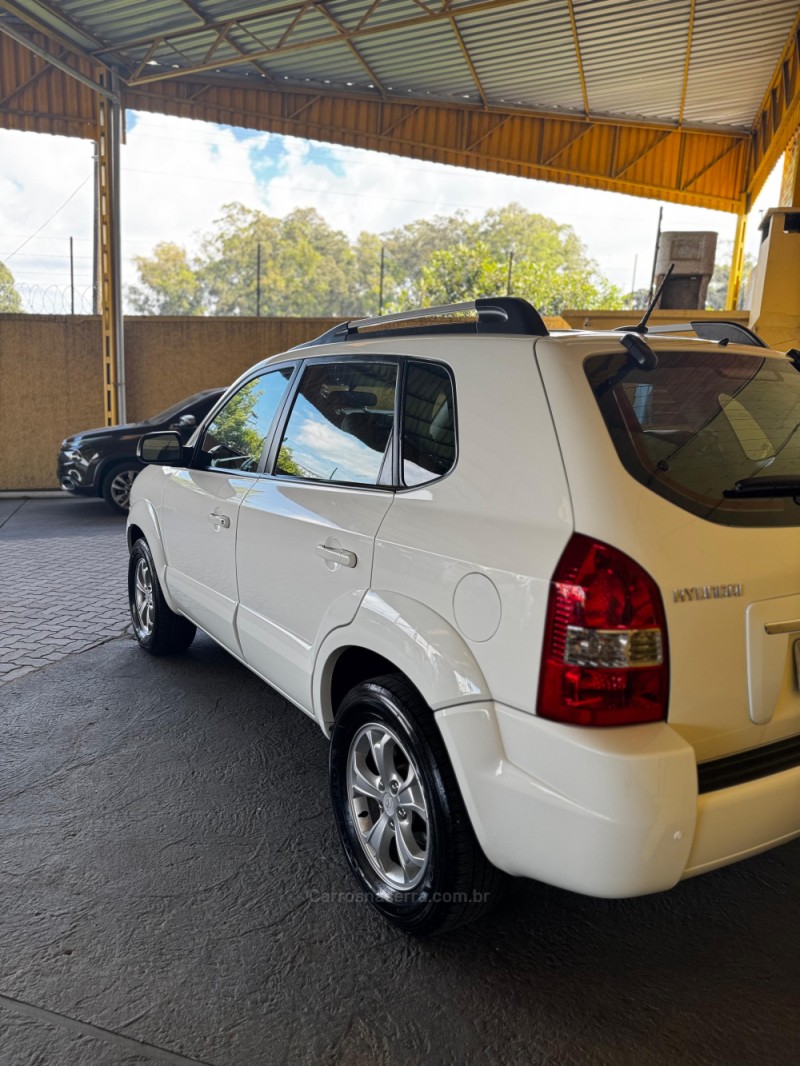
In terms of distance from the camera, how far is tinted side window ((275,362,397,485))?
2916mm

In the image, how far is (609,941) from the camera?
2.63m

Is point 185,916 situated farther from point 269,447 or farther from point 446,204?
point 446,204

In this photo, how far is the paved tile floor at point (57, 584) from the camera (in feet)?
18.2

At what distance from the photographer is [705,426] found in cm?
243

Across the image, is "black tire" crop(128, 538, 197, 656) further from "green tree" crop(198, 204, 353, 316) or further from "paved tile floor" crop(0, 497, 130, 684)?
"green tree" crop(198, 204, 353, 316)

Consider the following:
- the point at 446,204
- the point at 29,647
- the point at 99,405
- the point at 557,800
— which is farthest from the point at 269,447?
the point at 446,204

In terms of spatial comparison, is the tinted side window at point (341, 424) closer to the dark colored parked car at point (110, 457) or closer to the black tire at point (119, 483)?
the dark colored parked car at point (110, 457)

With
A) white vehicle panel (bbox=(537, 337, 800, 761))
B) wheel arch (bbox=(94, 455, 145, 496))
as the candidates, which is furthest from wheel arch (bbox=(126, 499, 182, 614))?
wheel arch (bbox=(94, 455, 145, 496))

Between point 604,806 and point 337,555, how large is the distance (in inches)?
50.6

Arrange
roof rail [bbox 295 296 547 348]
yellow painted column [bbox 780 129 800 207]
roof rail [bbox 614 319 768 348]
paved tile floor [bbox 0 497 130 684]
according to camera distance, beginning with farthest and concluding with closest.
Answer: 1. yellow painted column [bbox 780 129 800 207]
2. paved tile floor [bbox 0 497 130 684]
3. roof rail [bbox 614 319 768 348]
4. roof rail [bbox 295 296 547 348]

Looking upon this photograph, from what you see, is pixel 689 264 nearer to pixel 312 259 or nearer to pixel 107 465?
pixel 107 465

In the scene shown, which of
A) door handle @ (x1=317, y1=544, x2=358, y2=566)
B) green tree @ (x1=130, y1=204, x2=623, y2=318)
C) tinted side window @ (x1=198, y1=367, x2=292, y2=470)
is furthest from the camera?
green tree @ (x1=130, y1=204, x2=623, y2=318)

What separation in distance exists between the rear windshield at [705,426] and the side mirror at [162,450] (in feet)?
9.12

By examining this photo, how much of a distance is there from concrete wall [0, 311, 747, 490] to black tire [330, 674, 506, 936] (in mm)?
11898
